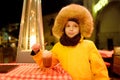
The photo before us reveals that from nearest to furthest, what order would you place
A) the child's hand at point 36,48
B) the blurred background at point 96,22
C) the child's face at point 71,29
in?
the child's hand at point 36,48 < the child's face at point 71,29 < the blurred background at point 96,22

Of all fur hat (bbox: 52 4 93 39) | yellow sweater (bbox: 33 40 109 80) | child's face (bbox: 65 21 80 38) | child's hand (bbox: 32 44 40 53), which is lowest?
yellow sweater (bbox: 33 40 109 80)

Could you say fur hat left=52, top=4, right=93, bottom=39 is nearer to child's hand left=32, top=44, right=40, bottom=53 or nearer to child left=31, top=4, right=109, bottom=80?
child left=31, top=4, right=109, bottom=80

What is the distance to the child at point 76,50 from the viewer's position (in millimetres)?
1903

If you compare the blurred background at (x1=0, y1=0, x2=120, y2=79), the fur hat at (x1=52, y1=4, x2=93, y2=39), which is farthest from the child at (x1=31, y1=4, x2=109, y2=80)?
the blurred background at (x1=0, y1=0, x2=120, y2=79)

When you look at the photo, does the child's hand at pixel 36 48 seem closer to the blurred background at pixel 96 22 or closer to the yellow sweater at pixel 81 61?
the yellow sweater at pixel 81 61

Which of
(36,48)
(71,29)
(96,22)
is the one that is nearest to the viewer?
(36,48)

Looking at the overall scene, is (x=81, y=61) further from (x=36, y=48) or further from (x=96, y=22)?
(x=96, y=22)

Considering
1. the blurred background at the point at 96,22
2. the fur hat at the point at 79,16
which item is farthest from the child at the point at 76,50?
the blurred background at the point at 96,22

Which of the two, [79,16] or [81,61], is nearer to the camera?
[81,61]

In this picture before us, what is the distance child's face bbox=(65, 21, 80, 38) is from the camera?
2.00m

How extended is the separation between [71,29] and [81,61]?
280mm

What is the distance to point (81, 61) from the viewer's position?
1922 millimetres

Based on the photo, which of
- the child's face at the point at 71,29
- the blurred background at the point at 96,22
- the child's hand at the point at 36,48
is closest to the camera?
the child's hand at the point at 36,48

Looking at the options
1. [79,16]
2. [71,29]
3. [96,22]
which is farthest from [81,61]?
[96,22]
